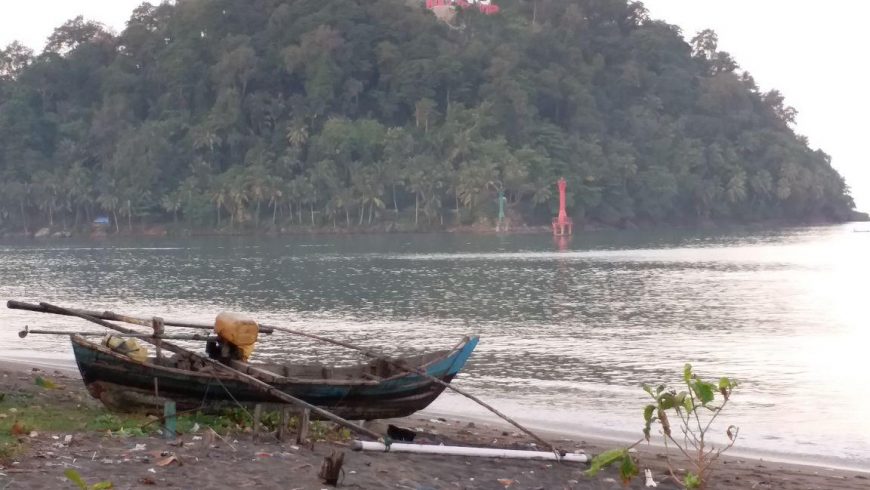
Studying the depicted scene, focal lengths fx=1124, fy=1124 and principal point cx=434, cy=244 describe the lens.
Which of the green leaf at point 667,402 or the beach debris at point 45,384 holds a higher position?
the green leaf at point 667,402

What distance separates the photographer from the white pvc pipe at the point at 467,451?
1270 centimetres

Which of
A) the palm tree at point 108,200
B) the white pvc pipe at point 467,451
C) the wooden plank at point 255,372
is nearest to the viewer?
the white pvc pipe at point 467,451

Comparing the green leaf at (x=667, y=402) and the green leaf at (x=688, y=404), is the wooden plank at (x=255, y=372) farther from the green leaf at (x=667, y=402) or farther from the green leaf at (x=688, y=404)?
the green leaf at (x=688, y=404)

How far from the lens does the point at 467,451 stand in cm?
1305

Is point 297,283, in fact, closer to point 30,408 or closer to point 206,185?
point 30,408

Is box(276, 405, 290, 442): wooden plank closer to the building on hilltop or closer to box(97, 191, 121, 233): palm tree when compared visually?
box(97, 191, 121, 233): palm tree

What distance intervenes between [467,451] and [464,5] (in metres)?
122

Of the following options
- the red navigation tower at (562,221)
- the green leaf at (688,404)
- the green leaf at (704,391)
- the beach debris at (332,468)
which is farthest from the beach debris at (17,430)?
the red navigation tower at (562,221)

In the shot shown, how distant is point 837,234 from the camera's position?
390ft

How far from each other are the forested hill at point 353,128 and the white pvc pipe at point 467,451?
305 feet

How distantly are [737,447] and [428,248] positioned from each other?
219 feet

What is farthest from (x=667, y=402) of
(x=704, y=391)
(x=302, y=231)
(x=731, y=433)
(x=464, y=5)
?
(x=464, y=5)

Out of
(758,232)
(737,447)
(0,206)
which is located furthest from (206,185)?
(737,447)

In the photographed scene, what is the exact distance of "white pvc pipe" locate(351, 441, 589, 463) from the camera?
41.7ft
